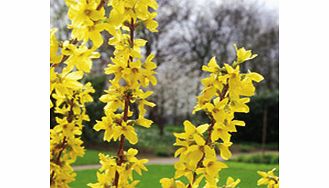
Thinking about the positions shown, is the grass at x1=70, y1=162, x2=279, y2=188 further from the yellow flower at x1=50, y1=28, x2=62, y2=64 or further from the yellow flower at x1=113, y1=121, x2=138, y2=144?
the yellow flower at x1=50, y1=28, x2=62, y2=64

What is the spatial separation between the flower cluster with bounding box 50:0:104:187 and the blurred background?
2110 mm

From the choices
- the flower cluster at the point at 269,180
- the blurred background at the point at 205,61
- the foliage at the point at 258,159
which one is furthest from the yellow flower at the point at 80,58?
the foliage at the point at 258,159

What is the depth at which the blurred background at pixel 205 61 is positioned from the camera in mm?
3490

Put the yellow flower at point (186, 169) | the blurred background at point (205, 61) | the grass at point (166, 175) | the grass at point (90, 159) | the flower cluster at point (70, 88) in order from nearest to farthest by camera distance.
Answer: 1. the flower cluster at point (70, 88)
2. the yellow flower at point (186, 169)
3. the grass at point (166, 175)
4. the grass at point (90, 159)
5. the blurred background at point (205, 61)

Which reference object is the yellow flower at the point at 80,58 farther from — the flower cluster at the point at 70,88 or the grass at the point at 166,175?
the grass at the point at 166,175

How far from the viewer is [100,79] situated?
3.60 m

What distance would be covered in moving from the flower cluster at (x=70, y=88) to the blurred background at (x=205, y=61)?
2.11m

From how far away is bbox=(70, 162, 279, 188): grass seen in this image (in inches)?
109

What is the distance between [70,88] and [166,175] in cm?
200

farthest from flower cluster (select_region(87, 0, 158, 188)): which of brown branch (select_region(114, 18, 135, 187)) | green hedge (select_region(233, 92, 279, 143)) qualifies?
green hedge (select_region(233, 92, 279, 143))
